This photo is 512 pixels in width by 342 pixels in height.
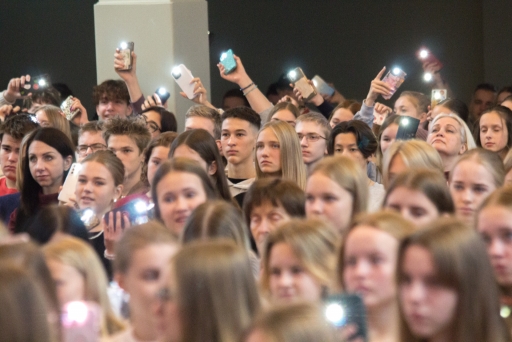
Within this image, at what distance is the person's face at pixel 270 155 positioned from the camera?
5258 mm

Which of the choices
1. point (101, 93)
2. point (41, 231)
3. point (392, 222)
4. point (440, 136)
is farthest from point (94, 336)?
point (101, 93)

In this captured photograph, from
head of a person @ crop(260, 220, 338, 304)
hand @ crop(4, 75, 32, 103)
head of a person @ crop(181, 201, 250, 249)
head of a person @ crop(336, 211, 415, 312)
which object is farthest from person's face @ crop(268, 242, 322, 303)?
hand @ crop(4, 75, 32, 103)

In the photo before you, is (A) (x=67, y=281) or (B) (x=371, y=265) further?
(A) (x=67, y=281)

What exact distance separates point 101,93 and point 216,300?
5042mm

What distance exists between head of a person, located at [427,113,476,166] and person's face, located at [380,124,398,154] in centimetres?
30

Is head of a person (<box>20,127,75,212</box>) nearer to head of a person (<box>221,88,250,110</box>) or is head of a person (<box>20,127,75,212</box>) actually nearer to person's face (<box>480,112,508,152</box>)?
person's face (<box>480,112,508,152</box>)

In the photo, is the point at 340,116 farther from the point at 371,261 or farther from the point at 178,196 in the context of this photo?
the point at 371,261

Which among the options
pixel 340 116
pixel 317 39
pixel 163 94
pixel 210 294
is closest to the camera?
pixel 210 294

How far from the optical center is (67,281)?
3.09m

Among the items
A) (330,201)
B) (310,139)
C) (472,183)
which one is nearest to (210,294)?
(330,201)

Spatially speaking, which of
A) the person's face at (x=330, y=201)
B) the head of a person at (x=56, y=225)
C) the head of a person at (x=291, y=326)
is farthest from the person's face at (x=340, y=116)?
the head of a person at (x=291, y=326)

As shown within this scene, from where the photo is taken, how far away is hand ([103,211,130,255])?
435 cm

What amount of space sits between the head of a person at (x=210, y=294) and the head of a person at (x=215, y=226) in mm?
784

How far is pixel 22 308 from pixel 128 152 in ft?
12.6
